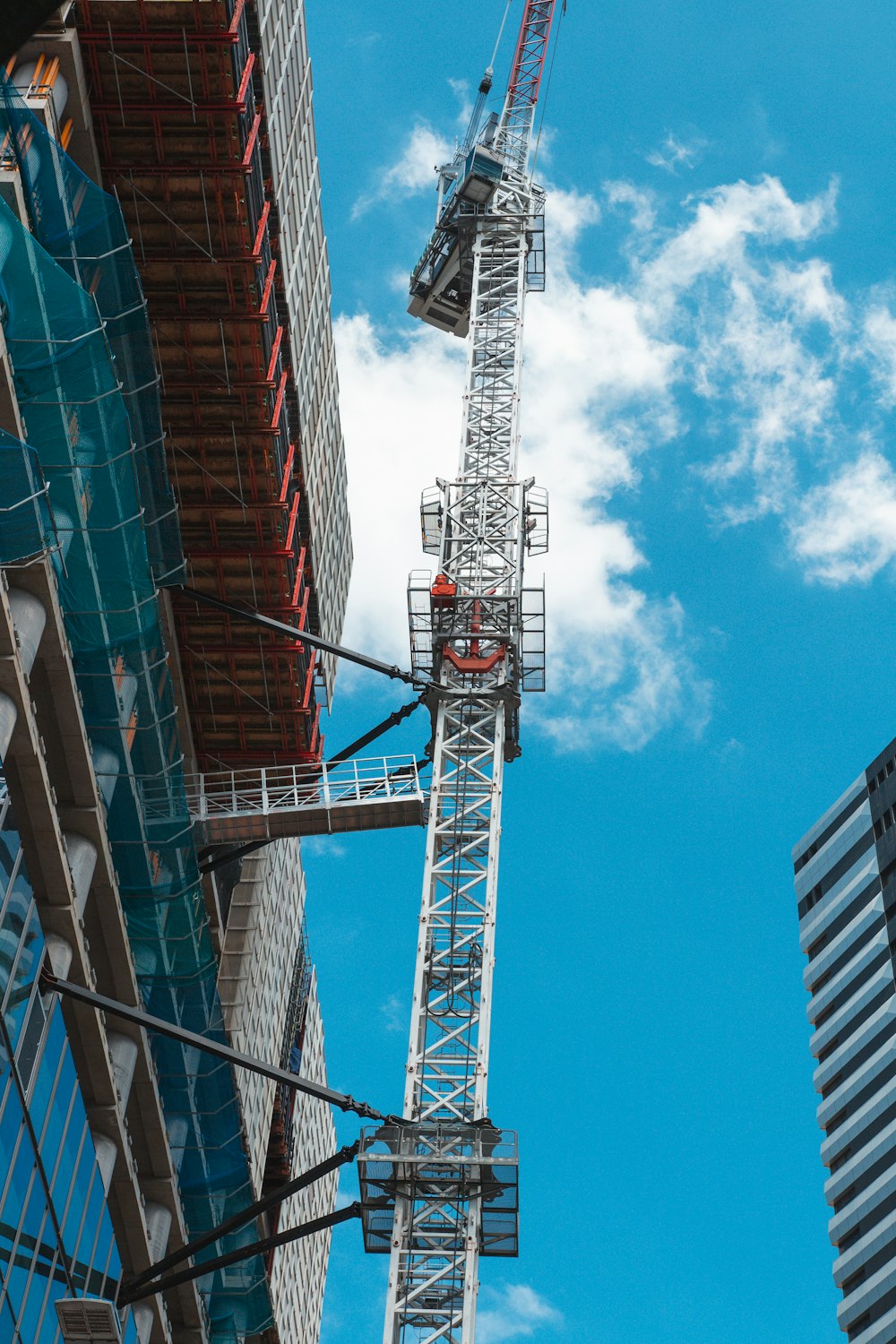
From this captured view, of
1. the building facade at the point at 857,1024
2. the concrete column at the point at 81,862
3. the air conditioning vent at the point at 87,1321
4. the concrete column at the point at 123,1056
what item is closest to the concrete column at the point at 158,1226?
the concrete column at the point at 123,1056

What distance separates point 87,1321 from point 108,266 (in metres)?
22.0

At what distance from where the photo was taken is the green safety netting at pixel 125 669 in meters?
33.6

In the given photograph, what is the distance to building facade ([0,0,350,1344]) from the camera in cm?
3155

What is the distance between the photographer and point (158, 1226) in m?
40.4

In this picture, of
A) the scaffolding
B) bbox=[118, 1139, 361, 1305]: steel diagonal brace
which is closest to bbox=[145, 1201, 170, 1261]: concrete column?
bbox=[118, 1139, 361, 1305]: steel diagonal brace

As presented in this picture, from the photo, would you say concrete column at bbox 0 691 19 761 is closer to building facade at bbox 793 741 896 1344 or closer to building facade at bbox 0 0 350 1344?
building facade at bbox 0 0 350 1344

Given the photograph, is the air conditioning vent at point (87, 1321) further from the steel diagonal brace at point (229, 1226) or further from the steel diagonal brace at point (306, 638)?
the steel diagonal brace at point (306, 638)

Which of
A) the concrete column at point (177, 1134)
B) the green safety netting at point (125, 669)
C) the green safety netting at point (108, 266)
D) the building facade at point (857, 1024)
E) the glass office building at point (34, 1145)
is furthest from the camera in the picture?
the building facade at point (857, 1024)

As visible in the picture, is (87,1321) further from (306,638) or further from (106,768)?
(306,638)

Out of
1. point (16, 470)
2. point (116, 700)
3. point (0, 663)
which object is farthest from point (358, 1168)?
point (16, 470)

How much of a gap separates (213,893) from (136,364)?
78.6ft

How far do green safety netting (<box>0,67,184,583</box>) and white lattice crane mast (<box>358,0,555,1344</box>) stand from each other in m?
10.3

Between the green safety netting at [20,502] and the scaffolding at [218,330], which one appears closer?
the green safety netting at [20,502]

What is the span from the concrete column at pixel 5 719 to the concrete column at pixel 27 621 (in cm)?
80
